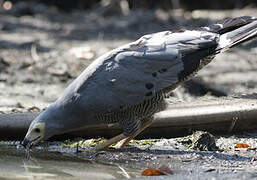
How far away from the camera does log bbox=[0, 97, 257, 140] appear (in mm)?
6164

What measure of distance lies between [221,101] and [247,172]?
1907 mm

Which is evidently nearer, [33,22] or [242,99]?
[242,99]

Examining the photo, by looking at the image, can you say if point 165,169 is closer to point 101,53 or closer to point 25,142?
point 25,142

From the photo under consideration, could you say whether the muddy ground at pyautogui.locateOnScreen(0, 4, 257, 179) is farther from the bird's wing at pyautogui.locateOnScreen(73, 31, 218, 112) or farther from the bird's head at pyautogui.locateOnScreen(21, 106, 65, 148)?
the bird's wing at pyautogui.locateOnScreen(73, 31, 218, 112)

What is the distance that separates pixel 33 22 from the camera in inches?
552

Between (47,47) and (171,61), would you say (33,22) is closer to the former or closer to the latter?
(47,47)

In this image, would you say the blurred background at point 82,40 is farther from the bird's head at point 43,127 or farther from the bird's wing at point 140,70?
the bird's head at point 43,127

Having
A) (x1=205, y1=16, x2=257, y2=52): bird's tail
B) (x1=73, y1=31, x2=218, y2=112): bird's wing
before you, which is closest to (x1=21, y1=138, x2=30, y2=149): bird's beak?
(x1=73, y1=31, x2=218, y2=112): bird's wing

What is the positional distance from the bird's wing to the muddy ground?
22.3 inches

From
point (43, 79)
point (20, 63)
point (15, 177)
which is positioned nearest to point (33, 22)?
point (20, 63)

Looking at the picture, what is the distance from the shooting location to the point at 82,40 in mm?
12039

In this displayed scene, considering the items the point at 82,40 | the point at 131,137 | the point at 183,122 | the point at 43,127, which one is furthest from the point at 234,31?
the point at 82,40

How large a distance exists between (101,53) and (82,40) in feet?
4.83

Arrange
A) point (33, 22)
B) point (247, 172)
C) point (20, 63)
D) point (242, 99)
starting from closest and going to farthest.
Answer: point (247, 172)
point (242, 99)
point (20, 63)
point (33, 22)
